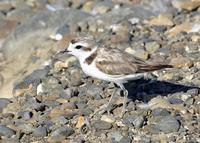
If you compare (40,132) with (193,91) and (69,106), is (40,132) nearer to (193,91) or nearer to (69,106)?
(69,106)

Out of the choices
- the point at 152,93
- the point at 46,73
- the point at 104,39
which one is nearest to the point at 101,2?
the point at 104,39

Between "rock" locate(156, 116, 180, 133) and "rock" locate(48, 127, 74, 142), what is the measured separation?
0.97m

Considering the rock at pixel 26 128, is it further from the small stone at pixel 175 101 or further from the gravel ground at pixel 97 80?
the small stone at pixel 175 101

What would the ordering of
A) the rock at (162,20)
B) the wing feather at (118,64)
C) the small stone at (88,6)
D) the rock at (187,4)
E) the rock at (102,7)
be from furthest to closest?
the small stone at (88,6) < the rock at (102,7) < the rock at (187,4) < the rock at (162,20) < the wing feather at (118,64)

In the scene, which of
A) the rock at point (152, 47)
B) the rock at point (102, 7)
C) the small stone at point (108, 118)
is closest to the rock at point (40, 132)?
the small stone at point (108, 118)

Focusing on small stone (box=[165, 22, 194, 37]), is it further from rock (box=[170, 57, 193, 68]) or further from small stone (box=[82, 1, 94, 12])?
small stone (box=[82, 1, 94, 12])

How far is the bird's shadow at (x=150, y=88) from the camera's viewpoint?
8000mm

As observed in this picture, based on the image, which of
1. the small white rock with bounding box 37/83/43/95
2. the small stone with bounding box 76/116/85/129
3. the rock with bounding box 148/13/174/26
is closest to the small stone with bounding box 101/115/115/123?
the small stone with bounding box 76/116/85/129

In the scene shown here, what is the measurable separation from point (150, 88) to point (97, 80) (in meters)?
0.83

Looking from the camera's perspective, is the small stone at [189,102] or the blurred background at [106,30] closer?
the small stone at [189,102]

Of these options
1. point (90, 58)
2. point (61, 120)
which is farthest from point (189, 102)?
point (61, 120)

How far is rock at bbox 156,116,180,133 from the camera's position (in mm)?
7094

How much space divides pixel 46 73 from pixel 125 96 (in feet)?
6.31

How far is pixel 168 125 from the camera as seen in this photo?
7.14 metres
